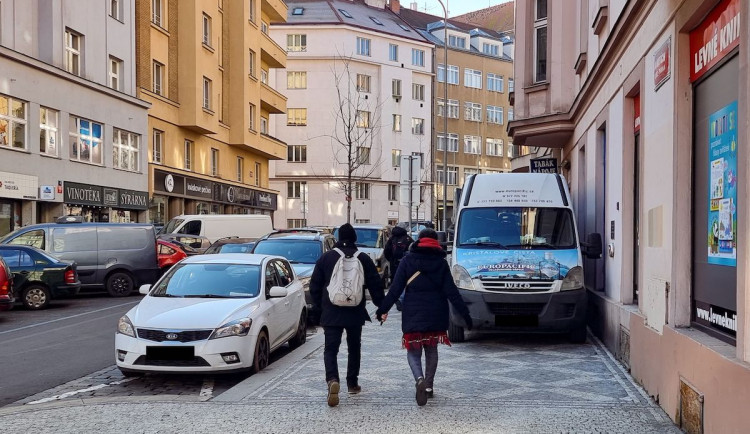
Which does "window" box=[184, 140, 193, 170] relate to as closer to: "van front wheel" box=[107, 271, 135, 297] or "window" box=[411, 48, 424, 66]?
"van front wheel" box=[107, 271, 135, 297]

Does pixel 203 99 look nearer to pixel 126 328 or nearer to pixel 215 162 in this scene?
pixel 215 162

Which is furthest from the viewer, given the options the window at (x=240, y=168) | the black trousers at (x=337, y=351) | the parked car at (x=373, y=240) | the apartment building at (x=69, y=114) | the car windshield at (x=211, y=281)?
the window at (x=240, y=168)

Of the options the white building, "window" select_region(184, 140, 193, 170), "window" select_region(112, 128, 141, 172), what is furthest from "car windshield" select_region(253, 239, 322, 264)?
the white building

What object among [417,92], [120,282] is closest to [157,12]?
[120,282]

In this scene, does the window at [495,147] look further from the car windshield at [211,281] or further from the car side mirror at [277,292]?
the car side mirror at [277,292]

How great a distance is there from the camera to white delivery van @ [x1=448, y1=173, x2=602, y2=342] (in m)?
11.6

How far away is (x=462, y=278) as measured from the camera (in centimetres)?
1198

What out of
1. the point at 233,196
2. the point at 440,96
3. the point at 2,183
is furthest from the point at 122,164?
the point at 440,96

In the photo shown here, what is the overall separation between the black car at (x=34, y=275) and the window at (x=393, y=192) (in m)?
53.3

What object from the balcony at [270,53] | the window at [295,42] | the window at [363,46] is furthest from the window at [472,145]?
the balcony at [270,53]

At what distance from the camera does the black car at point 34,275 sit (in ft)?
59.1

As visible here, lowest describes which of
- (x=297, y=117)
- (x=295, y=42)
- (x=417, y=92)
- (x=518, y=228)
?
(x=518, y=228)

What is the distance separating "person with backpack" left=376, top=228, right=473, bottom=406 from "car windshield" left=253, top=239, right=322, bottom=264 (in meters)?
8.45

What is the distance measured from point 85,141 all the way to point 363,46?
1621 inches
